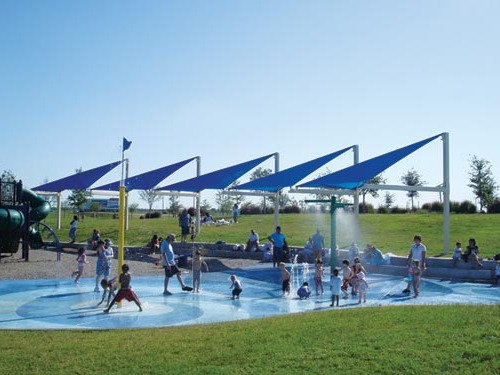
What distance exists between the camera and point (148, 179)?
34.8 m

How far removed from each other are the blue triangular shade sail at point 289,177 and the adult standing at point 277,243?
4.15 metres

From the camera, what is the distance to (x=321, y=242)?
71.1 feet

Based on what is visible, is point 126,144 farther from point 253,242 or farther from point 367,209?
point 367,209

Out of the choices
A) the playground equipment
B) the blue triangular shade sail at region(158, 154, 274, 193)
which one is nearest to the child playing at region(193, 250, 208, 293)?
the playground equipment

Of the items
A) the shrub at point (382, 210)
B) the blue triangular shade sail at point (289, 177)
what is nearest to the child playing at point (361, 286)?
the blue triangular shade sail at point (289, 177)

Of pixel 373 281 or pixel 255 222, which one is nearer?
pixel 373 281

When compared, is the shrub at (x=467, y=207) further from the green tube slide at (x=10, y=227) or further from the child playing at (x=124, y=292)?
the child playing at (x=124, y=292)

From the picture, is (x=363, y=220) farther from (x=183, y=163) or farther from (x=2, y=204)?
A: (x=2, y=204)

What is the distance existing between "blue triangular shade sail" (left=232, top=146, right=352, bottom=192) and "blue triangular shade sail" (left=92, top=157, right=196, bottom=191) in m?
8.04

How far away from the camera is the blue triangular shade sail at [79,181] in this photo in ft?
117

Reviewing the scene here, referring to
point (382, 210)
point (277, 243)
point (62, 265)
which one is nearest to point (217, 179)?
point (277, 243)

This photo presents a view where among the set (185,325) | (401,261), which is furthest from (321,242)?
(185,325)

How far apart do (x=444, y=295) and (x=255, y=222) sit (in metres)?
27.7

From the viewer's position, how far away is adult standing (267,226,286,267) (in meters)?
21.4
